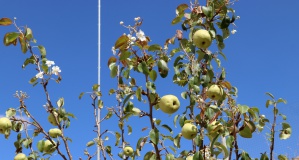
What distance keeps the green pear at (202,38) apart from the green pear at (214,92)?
0.21 m

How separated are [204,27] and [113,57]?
505mm

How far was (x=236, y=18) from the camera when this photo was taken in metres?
2.13

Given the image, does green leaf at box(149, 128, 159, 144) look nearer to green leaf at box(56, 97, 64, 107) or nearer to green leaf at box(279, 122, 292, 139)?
green leaf at box(56, 97, 64, 107)

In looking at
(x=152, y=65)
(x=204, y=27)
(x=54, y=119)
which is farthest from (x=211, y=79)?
(x=54, y=119)

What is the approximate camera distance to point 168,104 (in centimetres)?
185

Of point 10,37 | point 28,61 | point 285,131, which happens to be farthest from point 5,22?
point 285,131

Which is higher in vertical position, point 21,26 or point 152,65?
point 21,26

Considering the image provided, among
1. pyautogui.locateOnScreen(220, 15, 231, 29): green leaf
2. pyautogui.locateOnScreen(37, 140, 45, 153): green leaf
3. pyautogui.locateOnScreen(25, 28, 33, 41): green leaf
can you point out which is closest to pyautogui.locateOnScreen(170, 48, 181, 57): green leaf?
pyautogui.locateOnScreen(220, 15, 231, 29): green leaf

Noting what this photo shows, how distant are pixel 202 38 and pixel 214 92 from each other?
26 centimetres

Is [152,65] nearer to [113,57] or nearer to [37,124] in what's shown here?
[113,57]

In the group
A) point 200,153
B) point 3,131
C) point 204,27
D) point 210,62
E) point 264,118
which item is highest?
point 204,27

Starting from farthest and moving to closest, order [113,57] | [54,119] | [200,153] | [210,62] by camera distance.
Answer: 1. [54,119]
2. [210,62]
3. [113,57]
4. [200,153]

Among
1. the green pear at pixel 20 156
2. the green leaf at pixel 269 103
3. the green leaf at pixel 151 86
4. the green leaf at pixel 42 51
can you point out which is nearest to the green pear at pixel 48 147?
the green pear at pixel 20 156

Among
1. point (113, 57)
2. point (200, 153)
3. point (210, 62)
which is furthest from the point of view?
point (210, 62)
